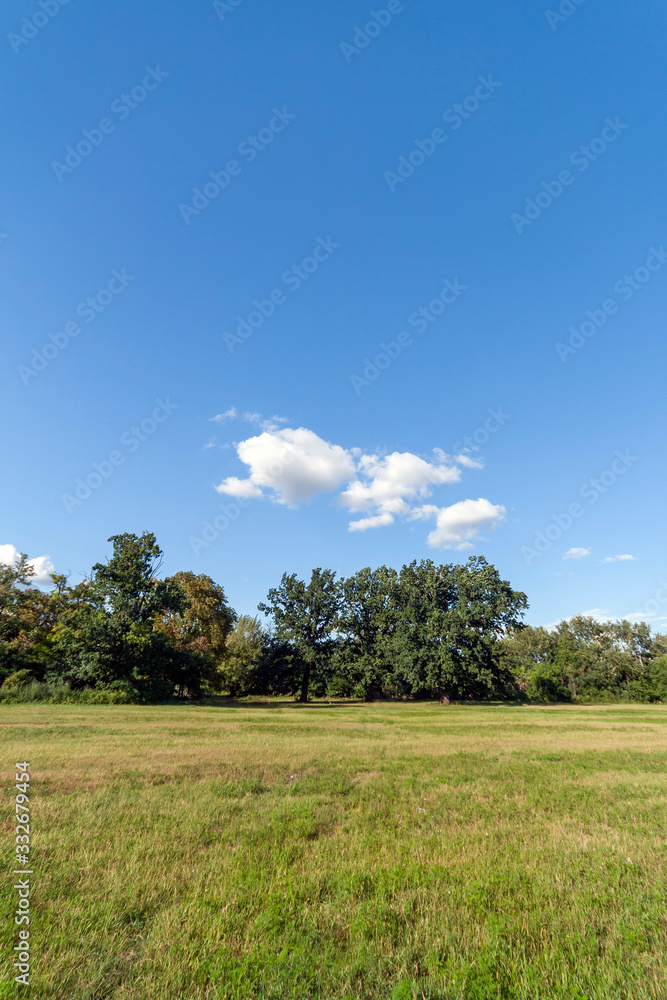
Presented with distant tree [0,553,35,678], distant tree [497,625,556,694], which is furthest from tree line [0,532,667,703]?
distant tree [497,625,556,694]

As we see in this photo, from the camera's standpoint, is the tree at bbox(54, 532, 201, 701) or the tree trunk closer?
the tree at bbox(54, 532, 201, 701)

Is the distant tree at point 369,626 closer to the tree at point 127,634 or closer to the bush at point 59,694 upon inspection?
the tree at point 127,634

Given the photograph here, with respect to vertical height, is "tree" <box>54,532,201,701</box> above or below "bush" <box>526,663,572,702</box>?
above

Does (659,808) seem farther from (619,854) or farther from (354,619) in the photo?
(354,619)

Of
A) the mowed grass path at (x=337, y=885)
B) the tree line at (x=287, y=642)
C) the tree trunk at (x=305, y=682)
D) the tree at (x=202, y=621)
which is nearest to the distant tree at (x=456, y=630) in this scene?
the tree line at (x=287, y=642)

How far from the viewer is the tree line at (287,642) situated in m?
44.5

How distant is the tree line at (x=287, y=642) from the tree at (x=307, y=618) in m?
0.17

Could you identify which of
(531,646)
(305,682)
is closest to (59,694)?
(305,682)

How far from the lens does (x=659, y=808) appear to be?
1057 cm

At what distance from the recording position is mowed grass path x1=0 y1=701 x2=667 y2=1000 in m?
4.49

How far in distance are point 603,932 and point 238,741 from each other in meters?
16.9

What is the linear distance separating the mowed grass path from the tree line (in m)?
35.2

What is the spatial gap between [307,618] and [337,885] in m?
61.0

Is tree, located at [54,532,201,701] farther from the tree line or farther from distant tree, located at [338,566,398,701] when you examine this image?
distant tree, located at [338,566,398,701]
